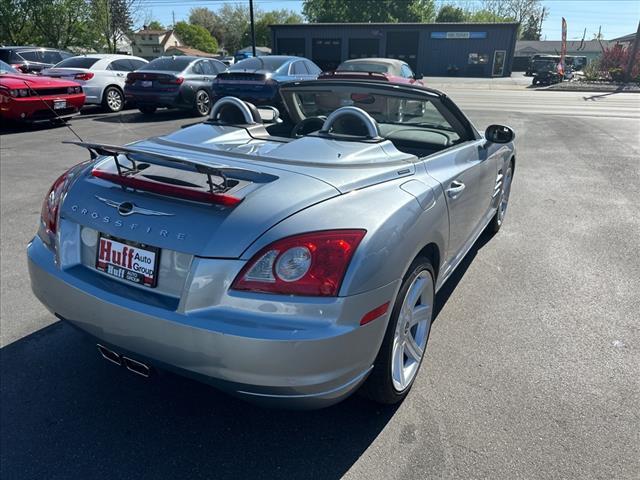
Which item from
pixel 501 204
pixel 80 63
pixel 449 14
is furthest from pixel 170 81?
pixel 449 14

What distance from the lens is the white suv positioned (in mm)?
12680

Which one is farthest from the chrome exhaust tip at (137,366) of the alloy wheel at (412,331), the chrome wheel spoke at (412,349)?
the chrome wheel spoke at (412,349)

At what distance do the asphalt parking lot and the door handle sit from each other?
948 mm

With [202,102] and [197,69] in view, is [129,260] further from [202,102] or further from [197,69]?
[197,69]

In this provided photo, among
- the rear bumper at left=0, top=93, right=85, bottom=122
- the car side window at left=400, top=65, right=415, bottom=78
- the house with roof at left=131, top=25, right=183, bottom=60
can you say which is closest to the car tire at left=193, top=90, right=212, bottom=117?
the rear bumper at left=0, top=93, right=85, bottom=122

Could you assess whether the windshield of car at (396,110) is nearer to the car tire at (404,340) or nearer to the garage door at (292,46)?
the car tire at (404,340)

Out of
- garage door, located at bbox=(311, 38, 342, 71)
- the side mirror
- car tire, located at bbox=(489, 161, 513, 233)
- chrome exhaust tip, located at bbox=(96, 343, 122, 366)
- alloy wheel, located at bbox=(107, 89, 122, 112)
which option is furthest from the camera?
garage door, located at bbox=(311, 38, 342, 71)

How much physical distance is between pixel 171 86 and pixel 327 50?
36.6 metres

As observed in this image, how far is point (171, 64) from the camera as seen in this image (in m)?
12.9

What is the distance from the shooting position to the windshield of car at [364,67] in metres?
12.8

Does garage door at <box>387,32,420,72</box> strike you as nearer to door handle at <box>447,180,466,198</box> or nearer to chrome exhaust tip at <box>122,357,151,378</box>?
door handle at <box>447,180,466,198</box>

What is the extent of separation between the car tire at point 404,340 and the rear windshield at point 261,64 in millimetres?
10507

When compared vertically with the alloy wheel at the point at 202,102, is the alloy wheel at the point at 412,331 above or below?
below

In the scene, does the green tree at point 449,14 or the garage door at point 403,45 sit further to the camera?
the green tree at point 449,14
